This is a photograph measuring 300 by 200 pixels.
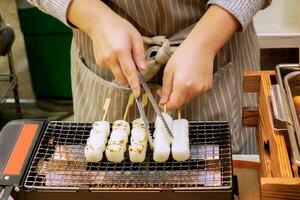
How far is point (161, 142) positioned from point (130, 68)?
16 centimetres

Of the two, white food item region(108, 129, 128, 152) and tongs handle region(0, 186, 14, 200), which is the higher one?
white food item region(108, 129, 128, 152)

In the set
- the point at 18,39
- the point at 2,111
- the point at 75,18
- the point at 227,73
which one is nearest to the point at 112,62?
the point at 75,18

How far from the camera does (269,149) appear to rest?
0.87 m

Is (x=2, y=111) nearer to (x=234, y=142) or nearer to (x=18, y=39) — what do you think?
(x=18, y=39)

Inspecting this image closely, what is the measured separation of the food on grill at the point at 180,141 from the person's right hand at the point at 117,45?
0.32 ft

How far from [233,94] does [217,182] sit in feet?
1.44

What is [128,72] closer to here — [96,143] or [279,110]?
[96,143]

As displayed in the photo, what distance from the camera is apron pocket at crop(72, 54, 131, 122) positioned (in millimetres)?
1181

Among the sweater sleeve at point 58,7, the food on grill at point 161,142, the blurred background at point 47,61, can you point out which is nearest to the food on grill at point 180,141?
the food on grill at point 161,142

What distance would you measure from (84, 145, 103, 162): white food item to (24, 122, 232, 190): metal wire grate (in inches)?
0.4

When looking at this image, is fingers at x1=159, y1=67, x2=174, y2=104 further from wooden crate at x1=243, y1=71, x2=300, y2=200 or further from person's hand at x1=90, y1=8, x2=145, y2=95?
wooden crate at x1=243, y1=71, x2=300, y2=200

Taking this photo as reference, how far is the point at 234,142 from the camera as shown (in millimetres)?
1211

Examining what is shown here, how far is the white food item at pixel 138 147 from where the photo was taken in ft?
2.86

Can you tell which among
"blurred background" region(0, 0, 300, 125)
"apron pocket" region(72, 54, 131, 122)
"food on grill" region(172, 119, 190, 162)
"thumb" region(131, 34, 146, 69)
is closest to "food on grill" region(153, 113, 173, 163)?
"food on grill" region(172, 119, 190, 162)
